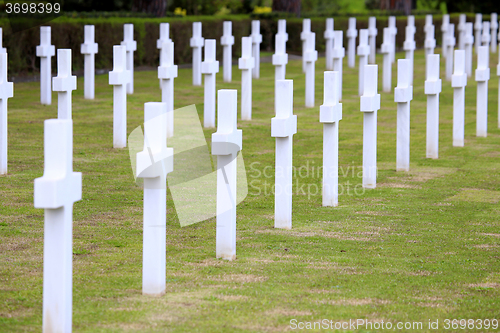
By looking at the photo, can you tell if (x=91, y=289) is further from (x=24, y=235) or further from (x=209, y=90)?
(x=209, y=90)

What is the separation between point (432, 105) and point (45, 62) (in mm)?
6967

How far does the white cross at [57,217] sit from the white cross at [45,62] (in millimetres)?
9846

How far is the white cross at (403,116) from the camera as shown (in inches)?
352

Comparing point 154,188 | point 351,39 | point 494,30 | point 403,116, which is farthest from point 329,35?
point 154,188

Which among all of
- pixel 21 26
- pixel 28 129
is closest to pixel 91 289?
pixel 28 129

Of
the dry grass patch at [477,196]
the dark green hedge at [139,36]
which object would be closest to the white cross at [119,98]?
the dry grass patch at [477,196]

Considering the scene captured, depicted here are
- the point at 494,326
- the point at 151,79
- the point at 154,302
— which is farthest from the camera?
the point at 151,79

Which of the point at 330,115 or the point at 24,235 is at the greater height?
the point at 330,115

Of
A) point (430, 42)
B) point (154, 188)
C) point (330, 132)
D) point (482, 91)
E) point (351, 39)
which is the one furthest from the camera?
point (351, 39)

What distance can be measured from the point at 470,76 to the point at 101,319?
1707 centimetres

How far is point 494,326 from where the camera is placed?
4.28 metres

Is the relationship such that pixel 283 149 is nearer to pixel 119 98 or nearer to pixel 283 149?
pixel 283 149

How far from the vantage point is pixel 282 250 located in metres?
5.80

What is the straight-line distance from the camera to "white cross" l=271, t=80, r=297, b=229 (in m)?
6.23
